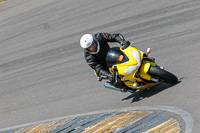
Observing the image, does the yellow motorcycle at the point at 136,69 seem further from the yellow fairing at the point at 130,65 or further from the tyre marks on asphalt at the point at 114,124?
the tyre marks on asphalt at the point at 114,124

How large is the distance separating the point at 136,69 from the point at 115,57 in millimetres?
512

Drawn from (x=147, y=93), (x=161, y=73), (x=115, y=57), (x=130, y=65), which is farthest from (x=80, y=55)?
(x=161, y=73)

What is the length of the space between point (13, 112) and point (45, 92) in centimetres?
103

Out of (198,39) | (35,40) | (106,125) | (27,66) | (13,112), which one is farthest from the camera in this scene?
(35,40)

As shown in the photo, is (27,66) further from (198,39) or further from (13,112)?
(198,39)

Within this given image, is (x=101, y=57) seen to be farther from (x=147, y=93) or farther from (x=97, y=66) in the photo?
(x=147, y=93)

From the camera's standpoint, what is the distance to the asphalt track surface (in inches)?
324

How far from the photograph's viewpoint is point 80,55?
38.5 feet

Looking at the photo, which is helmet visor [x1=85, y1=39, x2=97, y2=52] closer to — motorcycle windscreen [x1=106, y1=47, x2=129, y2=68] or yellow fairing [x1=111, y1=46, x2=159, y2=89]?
motorcycle windscreen [x1=106, y1=47, x2=129, y2=68]

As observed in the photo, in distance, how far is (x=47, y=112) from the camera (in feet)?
30.7

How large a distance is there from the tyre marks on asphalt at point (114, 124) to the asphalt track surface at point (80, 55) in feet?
1.23

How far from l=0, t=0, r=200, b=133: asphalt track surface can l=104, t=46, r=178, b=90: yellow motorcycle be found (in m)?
0.33

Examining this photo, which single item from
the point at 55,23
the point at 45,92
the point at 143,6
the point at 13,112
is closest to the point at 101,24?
the point at 143,6

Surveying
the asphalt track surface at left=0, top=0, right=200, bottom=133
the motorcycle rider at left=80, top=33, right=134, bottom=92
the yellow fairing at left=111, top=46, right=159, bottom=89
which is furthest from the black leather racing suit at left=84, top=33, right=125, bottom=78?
the asphalt track surface at left=0, top=0, right=200, bottom=133
